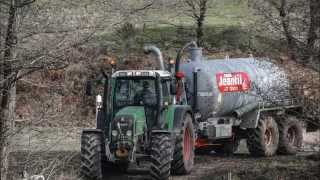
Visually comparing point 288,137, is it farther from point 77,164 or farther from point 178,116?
point 77,164

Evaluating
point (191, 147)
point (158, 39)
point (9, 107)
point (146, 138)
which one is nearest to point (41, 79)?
point (9, 107)

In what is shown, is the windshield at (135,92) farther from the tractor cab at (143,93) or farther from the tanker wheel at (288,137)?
the tanker wheel at (288,137)

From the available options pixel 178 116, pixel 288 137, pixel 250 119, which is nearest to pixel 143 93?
pixel 178 116

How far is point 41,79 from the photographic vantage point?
9219 mm

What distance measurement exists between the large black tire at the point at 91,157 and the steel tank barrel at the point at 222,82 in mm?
4085

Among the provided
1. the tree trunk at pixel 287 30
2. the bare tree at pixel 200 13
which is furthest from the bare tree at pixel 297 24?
the bare tree at pixel 200 13

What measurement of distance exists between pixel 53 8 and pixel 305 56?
2999 millimetres

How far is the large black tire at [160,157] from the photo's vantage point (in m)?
13.2

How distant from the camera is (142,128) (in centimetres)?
1402

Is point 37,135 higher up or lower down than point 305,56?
lower down

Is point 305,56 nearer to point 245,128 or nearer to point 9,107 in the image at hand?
point 9,107

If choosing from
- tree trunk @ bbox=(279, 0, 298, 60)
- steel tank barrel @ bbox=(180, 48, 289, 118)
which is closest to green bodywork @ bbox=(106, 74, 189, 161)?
steel tank barrel @ bbox=(180, 48, 289, 118)

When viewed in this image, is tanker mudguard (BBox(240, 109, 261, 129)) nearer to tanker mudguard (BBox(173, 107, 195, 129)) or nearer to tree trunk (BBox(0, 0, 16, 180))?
tanker mudguard (BBox(173, 107, 195, 129))

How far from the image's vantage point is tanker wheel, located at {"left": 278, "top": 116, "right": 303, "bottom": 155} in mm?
19016
